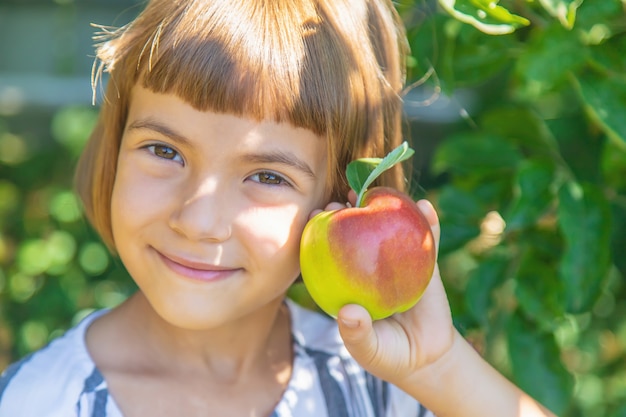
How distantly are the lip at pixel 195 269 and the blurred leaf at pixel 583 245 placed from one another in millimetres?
533

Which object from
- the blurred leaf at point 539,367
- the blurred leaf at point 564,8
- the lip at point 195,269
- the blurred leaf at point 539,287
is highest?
the blurred leaf at point 564,8

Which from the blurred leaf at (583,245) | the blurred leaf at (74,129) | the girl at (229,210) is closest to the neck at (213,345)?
the girl at (229,210)

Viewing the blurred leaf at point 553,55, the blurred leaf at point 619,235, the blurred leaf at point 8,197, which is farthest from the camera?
the blurred leaf at point 8,197

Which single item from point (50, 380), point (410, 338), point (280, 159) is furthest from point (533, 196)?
point (50, 380)

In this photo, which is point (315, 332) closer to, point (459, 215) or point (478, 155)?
point (459, 215)

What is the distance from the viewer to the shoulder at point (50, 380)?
1.18 metres

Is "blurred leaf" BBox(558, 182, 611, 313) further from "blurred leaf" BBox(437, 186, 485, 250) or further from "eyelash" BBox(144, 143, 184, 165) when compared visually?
"eyelash" BBox(144, 143, 184, 165)

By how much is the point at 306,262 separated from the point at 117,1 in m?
2.13

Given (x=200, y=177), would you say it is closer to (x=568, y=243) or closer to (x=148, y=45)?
(x=148, y=45)

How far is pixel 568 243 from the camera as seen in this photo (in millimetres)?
1352

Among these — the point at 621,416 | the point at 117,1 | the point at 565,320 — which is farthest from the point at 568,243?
the point at 117,1

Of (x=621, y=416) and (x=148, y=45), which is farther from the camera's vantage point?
(x=621, y=416)

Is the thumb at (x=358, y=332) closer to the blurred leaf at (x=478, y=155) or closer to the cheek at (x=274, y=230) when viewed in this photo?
→ the cheek at (x=274, y=230)

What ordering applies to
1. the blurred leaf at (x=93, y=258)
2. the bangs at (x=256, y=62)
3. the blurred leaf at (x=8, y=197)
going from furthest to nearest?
the blurred leaf at (x=8, y=197)
the blurred leaf at (x=93, y=258)
the bangs at (x=256, y=62)
